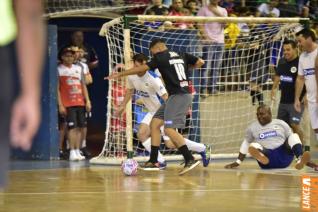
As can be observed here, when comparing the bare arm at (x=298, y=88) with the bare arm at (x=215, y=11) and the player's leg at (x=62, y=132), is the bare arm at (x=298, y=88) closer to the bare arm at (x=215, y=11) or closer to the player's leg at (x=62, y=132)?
the bare arm at (x=215, y=11)

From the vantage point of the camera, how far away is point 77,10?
15.1m

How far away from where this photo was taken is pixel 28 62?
6.68 feet

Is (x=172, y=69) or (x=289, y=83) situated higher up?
(x=172, y=69)

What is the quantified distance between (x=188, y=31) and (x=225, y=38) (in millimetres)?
968

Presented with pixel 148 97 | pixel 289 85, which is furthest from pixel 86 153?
pixel 289 85

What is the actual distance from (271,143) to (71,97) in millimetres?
3966

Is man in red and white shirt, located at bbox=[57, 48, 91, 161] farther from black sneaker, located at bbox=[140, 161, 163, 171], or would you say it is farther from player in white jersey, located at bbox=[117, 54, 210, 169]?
black sneaker, located at bbox=[140, 161, 163, 171]

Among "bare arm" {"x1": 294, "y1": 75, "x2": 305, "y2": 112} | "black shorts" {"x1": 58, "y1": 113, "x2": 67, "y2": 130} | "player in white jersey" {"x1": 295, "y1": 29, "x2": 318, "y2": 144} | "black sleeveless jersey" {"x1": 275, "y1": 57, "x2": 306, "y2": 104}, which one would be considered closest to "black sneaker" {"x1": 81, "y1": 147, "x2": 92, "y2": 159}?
"black shorts" {"x1": 58, "y1": 113, "x2": 67, "y2": 130}

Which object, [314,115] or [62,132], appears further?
[62,132]

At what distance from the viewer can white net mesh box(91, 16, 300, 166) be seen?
14.0 meters

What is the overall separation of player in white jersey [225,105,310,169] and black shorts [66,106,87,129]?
3268 millimetres

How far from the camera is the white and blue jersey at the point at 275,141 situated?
11758 mm

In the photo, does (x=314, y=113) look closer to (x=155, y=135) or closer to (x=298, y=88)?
(x=298, y=88)

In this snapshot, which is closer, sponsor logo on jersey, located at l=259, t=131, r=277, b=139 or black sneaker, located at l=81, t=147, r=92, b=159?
sponsor logo on jersey, located at l=259, t=131, r=277, b=139
